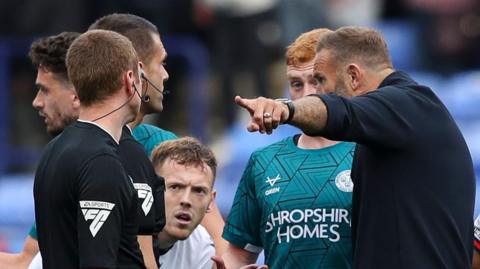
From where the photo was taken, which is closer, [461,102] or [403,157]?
[403,157]

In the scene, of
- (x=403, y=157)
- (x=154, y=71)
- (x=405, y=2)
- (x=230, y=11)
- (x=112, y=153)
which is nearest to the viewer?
(x=112, y=153)

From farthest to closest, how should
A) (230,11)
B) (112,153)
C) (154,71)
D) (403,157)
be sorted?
(230,11) < (154,71) < (403,157) < (112,153)

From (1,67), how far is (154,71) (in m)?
5.90

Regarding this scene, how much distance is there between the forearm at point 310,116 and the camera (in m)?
5.45

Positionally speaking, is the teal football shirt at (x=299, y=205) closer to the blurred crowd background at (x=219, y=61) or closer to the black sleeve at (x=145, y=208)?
the black sleeve at (x=145, y=208)

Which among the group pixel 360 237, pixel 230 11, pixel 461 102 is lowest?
pixel 461 102

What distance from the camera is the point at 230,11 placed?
12.0m

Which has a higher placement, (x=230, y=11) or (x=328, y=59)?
(x=328, y=59)

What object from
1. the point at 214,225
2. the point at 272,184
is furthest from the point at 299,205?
the point at 214,225

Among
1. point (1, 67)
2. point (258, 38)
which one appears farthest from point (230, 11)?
point (1, 67)

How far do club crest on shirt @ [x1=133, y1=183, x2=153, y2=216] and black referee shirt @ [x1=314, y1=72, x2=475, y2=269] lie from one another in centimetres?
82

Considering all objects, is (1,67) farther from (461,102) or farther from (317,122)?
(317,122)

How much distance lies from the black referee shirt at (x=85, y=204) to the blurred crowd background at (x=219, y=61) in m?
5.92

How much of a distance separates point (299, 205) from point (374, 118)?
97 centimetres
